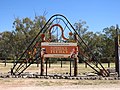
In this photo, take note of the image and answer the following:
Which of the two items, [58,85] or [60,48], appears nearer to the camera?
[58,85]

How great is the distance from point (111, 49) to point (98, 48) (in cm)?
338

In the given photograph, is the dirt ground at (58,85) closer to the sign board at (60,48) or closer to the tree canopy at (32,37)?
the sign board at (60,48)

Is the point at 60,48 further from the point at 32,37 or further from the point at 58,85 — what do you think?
the point at 32,37

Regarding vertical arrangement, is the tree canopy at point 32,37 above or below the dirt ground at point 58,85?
above

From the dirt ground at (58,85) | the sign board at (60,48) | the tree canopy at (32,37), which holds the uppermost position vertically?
the tree canopy at (32,37)

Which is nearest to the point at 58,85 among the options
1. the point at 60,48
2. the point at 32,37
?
the point at 60,48

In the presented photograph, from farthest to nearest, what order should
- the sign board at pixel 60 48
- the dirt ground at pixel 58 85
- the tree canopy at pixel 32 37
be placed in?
1. the tree canopy at pixel 32 37
2. the sign board at pixel 60 48
3. the dirt ground at pixel 58 85

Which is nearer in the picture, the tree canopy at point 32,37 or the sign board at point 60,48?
the sign board at point 60,48

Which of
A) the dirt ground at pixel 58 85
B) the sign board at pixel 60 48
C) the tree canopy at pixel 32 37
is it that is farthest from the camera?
the tree canopy at pixel 32 37

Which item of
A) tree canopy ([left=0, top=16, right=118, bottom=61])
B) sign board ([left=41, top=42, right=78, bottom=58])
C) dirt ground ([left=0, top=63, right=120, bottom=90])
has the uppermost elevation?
tree canopy ([left=0, top=16, right=118, bottom=61])

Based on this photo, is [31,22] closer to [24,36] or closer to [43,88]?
[24,36]

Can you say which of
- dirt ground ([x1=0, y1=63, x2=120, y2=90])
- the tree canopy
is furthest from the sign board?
the tree canopy

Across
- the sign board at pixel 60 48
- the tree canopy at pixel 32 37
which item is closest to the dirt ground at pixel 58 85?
the sign board at pixel 60 48

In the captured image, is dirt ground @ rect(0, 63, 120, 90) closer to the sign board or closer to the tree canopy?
the sign board
